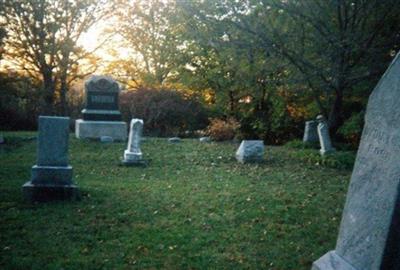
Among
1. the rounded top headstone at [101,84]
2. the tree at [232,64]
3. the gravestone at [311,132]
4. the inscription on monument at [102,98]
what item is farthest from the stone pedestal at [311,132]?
the rounded top headstone at [101,84]

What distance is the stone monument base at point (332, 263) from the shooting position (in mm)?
3328

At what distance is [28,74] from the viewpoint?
24297 millimetres

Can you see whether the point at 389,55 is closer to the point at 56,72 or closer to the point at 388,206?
the point at 388,206

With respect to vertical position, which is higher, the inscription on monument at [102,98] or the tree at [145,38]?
the tree at [145,38]

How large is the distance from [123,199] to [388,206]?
5442 mm

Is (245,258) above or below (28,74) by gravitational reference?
below

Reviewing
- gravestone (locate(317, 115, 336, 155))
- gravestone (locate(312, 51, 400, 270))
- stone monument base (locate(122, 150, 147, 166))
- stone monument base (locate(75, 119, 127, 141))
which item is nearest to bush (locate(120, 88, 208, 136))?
stone monument base (locate(75, 119, 127, 141))

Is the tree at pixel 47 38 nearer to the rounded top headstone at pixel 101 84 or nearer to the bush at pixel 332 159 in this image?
the rounded top headstone at pixel 101 84

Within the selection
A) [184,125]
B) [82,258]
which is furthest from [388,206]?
[184,125]

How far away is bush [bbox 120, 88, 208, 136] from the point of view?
21.9 m

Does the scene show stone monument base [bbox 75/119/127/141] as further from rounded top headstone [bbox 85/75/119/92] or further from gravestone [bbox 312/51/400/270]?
gravestone [bbox 312/51/400/270]

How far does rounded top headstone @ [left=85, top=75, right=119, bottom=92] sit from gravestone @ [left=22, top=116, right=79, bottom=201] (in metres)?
10.2

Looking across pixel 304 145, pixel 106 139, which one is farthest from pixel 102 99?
pixel 304 145

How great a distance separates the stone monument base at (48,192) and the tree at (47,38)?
16.7m
